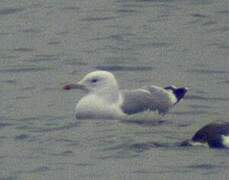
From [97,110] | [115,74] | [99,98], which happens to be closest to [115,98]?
[99,98]

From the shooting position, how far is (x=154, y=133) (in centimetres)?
1709

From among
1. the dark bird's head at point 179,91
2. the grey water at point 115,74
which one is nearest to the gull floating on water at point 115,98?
the dark bird's head at point 179,91

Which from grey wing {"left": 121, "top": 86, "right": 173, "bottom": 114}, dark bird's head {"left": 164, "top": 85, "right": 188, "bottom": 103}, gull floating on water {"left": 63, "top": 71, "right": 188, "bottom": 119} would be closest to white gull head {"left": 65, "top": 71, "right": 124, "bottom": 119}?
gull floating on water {"left": 63, "top": 71, "right": 188, "bottom": 119}

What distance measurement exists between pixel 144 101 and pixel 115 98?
447 mm

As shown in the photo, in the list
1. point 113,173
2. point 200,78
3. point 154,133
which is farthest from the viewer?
point 200,78

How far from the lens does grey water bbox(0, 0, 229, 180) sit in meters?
15.4

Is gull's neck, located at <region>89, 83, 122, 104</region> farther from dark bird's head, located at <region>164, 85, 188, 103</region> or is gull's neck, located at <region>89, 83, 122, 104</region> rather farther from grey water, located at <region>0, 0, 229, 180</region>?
dark bird's head, located at <region>164, 85, 188, 103</region>

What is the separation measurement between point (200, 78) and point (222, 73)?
36 cm

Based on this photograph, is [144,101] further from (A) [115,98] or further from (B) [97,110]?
(B) [97,110]

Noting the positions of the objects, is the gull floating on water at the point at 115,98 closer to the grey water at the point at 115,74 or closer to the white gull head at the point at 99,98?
the white gull head at the point at 99,98

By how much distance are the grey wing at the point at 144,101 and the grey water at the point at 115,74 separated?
0.23m

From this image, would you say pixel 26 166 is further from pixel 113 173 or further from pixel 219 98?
pixel 219 98

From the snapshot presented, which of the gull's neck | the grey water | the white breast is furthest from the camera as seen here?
the gull's neck

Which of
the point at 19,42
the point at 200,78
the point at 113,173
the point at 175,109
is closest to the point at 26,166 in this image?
the point at 113,173
